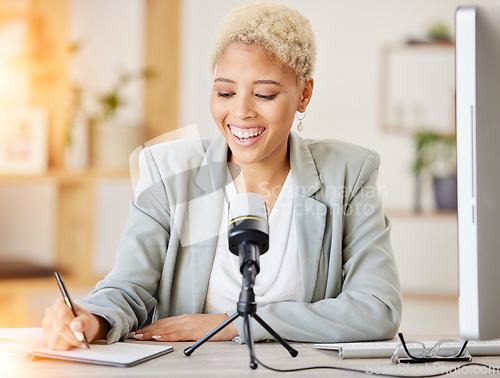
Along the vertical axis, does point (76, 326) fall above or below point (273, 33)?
below

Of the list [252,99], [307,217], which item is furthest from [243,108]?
[307,217]

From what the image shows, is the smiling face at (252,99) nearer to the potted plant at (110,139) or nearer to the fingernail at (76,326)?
the fingernail at (76,326)

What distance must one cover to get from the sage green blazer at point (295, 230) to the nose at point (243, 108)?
0.53 feet

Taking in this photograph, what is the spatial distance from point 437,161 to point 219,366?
2949 millimetres

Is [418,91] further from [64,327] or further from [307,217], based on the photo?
[64,327]

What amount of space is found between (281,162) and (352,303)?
1.56 feet

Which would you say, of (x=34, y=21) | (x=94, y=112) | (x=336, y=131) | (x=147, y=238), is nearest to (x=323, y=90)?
(x=336, y=131)

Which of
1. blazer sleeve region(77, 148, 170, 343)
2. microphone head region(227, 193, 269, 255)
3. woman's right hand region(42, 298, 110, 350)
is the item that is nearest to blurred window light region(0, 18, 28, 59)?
blazer sleeve region(77, 148, 170, 343)

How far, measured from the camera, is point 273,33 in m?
1.56

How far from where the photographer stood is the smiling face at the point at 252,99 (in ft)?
5.08

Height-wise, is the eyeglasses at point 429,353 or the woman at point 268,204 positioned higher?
the woman at point 268,204

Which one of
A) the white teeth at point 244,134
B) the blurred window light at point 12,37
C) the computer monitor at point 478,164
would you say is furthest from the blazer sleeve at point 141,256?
the blurred window light at point 12,37

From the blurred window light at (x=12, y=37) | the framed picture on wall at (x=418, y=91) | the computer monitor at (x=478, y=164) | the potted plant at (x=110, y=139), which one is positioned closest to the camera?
the computer monitor at (x=478, y=164)

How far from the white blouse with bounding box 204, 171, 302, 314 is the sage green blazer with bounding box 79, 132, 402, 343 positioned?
1.1 inches
